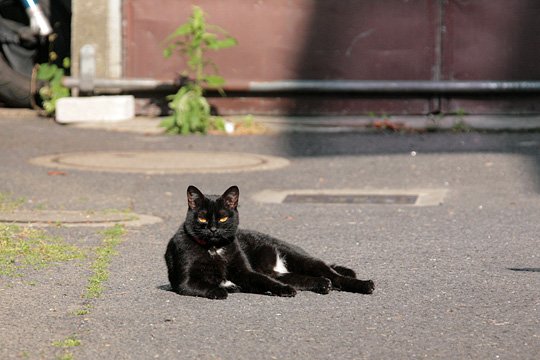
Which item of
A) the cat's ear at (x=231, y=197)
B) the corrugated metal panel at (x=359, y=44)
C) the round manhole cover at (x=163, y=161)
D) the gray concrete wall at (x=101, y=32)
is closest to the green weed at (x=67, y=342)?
the cat's ear at (x=231, y=197)

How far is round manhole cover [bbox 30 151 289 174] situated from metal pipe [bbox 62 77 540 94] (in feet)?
8.35

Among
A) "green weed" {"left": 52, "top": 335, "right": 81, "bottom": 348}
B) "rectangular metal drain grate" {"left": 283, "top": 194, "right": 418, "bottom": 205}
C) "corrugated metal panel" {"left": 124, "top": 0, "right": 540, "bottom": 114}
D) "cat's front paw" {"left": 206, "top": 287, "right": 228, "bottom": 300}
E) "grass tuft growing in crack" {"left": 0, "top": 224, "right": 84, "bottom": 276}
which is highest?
"corrugated metal panel" {"left": 124, "top": 0, "right": 540, "bottom": 114}

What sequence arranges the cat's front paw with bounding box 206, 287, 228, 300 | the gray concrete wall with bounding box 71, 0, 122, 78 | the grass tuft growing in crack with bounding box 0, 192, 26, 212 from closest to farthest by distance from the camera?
the cat's front paw with bounding box 206, 287, 228, 300, the grass tuft growing in crack with bounding box 0, 192, 26, 212, the gray concrete wall with bounding box 71, 0, 122, 78

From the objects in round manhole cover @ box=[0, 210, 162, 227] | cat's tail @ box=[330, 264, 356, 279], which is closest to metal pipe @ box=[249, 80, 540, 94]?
round manhole cover @ box=[0, 210, 162, 227]

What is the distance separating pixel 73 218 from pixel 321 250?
2.08 m

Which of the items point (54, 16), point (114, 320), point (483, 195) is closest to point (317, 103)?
A: point (54, 16)

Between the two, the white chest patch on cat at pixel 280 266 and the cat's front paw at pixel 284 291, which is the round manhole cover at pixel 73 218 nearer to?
the white chest patch on cat at pixel 280 266

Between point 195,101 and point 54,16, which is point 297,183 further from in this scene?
point 54,16

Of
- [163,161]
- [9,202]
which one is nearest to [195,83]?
[163,161]

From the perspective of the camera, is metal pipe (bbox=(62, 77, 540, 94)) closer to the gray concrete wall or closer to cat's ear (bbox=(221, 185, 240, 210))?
the gray concrete wall

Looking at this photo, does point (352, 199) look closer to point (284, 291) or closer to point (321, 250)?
point (321, 250)

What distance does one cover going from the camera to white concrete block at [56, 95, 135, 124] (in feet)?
52.5

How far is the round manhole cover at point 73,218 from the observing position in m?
9.18

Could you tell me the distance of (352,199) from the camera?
10.7m
